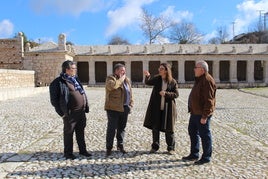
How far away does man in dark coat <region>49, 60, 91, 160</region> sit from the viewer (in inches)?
196

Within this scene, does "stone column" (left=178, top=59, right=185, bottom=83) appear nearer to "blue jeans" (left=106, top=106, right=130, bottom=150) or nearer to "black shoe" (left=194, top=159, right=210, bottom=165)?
"blue jeans" (left=106, top=106, right=130, bottom=150)

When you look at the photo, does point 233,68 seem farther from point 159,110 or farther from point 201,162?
point 201,162

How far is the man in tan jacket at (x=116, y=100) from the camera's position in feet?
17.3

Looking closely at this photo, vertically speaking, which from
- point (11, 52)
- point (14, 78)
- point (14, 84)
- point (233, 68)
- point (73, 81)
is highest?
point (11, 52)

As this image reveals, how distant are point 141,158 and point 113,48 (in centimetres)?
3717

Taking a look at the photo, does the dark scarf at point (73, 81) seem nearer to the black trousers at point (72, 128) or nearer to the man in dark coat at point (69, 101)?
the man in dark coat at point (69, 101)

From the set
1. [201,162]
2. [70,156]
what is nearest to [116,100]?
[70,156]

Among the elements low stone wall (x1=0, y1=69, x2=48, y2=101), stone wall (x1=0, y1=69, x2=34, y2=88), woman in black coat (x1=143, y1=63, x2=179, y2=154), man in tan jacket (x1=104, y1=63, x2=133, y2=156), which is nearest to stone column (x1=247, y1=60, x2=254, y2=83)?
low stone wall (x1=0, y1=69, x2=48, y2=101)

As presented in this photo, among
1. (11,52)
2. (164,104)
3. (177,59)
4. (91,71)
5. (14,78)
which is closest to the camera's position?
(164,104)

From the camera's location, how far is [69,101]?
511 centimetres

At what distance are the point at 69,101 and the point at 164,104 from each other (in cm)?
159

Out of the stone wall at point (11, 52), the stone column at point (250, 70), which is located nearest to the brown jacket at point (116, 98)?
the stone wall at point (11, 52)

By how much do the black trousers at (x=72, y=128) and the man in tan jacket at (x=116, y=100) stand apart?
440 mm

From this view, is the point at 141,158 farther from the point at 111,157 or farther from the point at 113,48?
the point at 113,48
